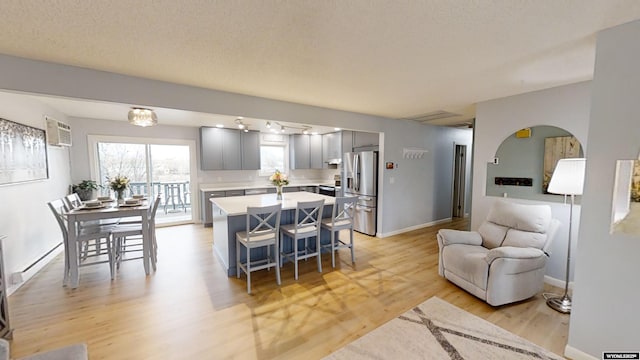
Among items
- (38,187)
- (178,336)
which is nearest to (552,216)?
(178,336)

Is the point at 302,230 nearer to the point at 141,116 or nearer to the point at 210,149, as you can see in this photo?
the point at 141,116

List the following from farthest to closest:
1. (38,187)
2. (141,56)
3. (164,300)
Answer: (38,187)
(164,300)
(141,56)

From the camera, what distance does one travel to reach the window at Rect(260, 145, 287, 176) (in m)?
6.64

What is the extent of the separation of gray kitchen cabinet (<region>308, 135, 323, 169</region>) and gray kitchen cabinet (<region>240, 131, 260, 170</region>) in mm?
1443

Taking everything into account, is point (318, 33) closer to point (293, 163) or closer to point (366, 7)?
point (366, 7)

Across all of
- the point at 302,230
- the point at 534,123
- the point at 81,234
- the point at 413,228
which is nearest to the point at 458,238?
the point at 534,123

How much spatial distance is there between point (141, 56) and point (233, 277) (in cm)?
261

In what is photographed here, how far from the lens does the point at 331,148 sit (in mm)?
6309

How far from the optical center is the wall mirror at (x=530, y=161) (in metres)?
2.94

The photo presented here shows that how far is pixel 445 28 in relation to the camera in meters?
1.63

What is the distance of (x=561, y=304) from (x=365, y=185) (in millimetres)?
3094

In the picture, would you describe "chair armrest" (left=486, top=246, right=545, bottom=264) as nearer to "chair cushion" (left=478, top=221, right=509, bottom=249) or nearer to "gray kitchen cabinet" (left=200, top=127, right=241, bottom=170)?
"chair cushion" (left=478, top=221, right=509, bottom=249)

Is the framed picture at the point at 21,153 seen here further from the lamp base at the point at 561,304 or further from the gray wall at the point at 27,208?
the lamp base at the point at 561,304

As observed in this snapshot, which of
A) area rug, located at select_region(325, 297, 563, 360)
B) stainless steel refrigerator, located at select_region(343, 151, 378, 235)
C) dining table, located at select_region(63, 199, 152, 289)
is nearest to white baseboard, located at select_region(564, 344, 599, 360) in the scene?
area rug, located at select_region(325, 297, 563, 360)
